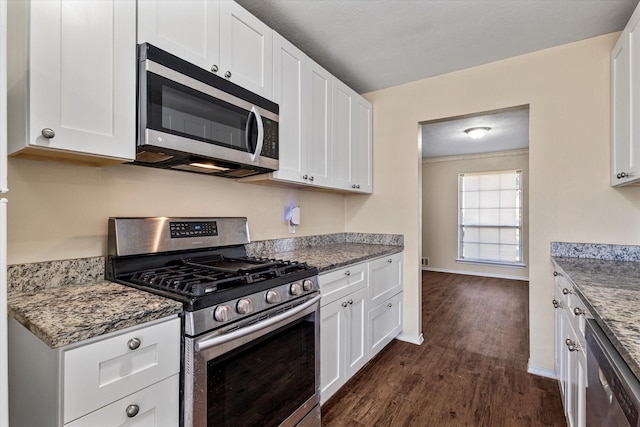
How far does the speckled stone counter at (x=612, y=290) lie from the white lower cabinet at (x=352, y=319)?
1164mm

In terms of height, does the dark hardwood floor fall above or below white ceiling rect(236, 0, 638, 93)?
below

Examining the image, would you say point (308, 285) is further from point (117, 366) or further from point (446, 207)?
point (446, 207)

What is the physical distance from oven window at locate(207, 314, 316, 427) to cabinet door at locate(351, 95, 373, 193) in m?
1.57

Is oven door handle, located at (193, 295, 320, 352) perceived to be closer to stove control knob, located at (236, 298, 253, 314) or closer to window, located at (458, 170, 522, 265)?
stove control knob, located at (236, 298, 253, 314)

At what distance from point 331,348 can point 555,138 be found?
2.21m

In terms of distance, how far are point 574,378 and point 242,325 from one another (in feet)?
5.01

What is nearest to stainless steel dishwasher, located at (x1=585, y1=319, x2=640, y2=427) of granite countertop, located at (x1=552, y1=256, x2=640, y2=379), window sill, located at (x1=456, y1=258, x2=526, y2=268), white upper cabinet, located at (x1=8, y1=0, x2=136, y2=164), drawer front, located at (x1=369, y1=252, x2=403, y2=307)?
granite countertop, located at (x1=552, y1=256, x2=640, y2=379)

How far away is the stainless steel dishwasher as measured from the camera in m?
0.74

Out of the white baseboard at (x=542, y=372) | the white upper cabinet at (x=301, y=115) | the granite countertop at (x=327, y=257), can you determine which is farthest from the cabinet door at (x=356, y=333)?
the white baseboard at (x=542, y=372)

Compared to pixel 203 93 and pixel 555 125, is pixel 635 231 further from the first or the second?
pixel 203 93

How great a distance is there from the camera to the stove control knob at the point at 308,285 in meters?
1.59

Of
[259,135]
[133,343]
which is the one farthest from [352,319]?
[133,343]

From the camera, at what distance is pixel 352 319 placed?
2141mm

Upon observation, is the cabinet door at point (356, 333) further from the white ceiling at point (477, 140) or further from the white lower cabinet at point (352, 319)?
the white ceiling at point (477, 140)
